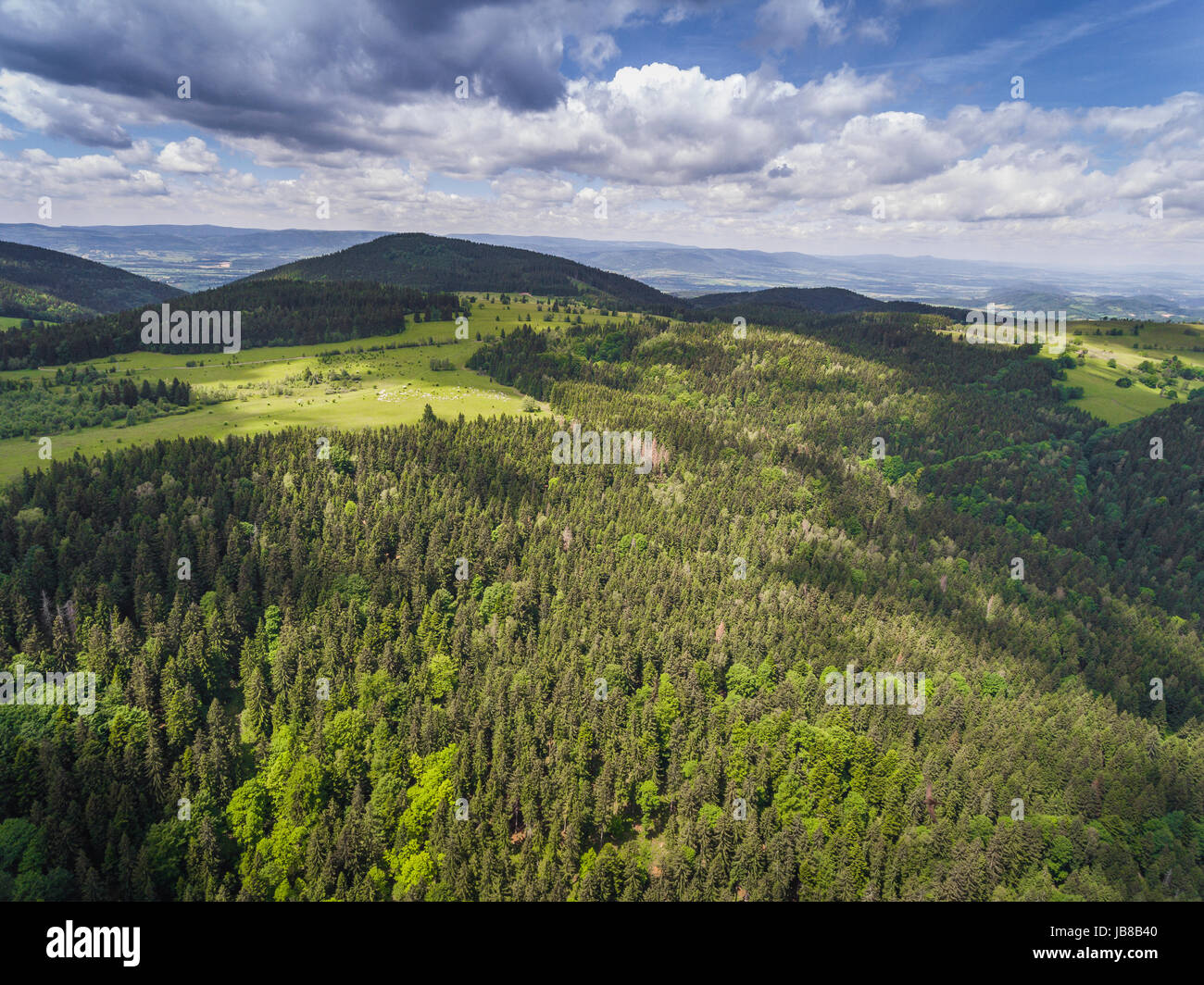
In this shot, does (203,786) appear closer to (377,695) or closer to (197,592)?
(377,695)

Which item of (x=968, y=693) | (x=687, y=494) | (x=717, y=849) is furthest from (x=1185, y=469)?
(x=717, y=849)

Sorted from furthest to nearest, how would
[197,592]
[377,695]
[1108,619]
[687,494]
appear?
[687,494] → [1108,619] → [197,592] → [377,695]

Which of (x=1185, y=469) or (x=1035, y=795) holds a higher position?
(x=1185, y=469)

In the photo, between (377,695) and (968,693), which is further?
(968,693)

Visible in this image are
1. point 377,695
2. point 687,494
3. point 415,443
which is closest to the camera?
point 377,695
